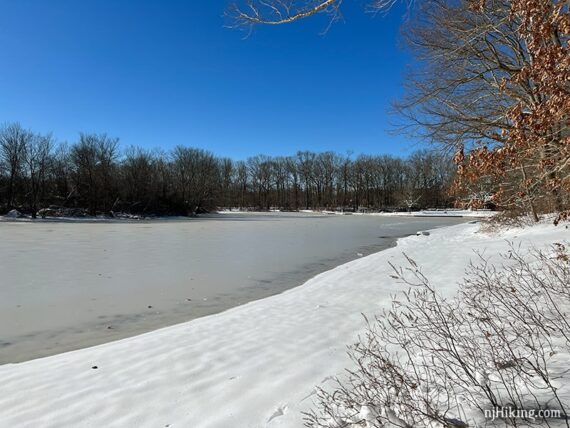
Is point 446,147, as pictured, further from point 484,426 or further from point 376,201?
point 376,201

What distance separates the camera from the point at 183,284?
885cm

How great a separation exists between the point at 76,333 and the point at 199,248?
10.4 meters

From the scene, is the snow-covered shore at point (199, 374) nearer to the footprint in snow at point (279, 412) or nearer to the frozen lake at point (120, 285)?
the footprint in snow at point (279, 412)

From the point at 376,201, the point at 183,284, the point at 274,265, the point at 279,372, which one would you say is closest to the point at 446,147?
the point at 274,265

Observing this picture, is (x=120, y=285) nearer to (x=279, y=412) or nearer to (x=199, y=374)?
(x=199, y=374)

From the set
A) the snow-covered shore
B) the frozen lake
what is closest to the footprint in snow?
the snow-covered shore

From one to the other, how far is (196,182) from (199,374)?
68.3 meters

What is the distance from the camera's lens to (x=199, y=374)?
12.2 feet

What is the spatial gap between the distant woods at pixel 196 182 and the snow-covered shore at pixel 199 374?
362 inches

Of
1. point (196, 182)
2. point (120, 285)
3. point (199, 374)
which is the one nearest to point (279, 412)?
point (199, 374)

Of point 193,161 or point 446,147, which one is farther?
point 193,161

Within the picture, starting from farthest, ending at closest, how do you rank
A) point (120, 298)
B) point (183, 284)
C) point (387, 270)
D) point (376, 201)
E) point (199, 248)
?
point (376, 201) < point (199, 248) < point (387, 270) < point (183, 284) < point (120, 298)

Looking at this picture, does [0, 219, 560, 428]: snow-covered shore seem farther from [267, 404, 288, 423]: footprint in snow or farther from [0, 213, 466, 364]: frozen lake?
[0, 213, 466, 364]: frozen lake

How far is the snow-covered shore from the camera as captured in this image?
2.93m
